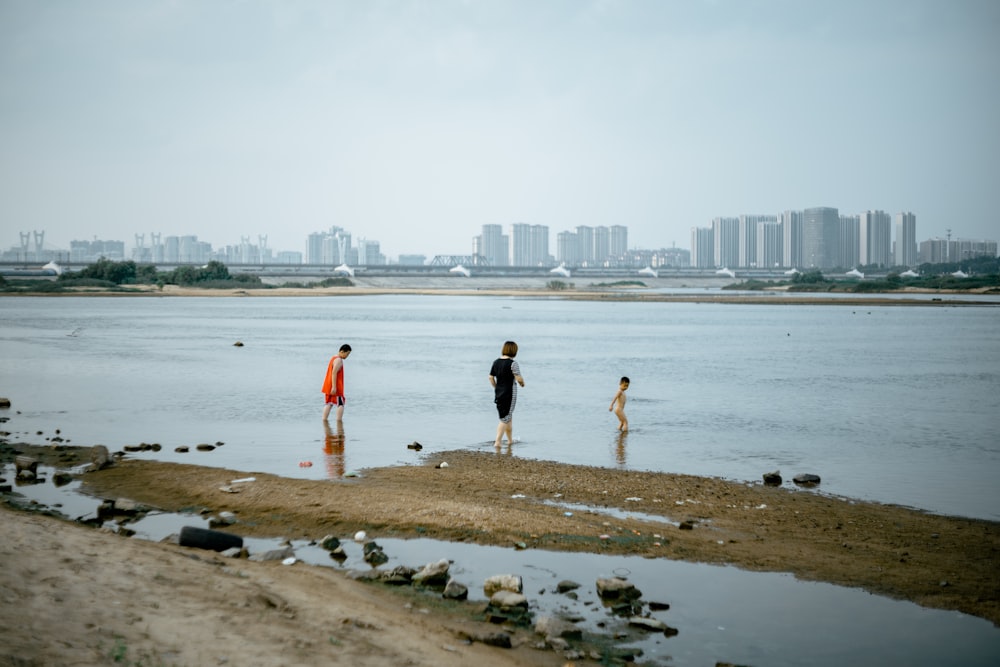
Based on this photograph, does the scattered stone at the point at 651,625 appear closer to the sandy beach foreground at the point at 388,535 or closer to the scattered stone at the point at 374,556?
the sandy beach foreground at the point at 388,535

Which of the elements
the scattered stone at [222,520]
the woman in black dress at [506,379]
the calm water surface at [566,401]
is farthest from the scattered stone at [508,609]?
the woman in black dress at [506,379]

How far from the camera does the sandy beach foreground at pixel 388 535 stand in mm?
6359

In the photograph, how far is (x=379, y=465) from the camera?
48.3 feet

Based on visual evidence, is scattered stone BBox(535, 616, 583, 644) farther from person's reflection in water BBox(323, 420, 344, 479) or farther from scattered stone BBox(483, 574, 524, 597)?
person's reflection in water BBox(323, 420, 344, 479)

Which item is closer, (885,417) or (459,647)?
(459,647)

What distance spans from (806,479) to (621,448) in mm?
3923

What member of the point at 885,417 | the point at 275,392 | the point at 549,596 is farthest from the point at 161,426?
the point at 885,417

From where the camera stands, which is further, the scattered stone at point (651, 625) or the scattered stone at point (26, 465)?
the scattered stone at point (26, 465)

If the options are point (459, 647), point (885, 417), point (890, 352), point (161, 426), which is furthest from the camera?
point (890, 352)

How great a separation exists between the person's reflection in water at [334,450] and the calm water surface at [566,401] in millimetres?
83

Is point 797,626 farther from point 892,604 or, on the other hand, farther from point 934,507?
point 934,507

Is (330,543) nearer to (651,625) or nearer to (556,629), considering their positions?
(556,629)

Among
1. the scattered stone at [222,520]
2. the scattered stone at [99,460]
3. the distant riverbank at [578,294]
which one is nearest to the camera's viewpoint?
the scattered stone at [222,520]

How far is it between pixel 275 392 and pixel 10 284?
122 metres
